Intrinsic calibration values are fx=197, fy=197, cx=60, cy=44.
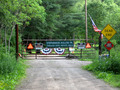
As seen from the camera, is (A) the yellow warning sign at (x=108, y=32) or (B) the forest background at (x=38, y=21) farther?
(A) the yellow warning sign at (x=108, y=32)

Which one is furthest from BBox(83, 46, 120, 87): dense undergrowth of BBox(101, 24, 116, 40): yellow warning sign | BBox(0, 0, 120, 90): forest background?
BBox(101, 24, 116, 40): yellow warning sign

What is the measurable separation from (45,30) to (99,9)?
11312 millimetres

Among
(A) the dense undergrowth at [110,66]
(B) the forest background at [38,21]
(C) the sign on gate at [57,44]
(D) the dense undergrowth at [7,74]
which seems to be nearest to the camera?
(D) the dense undergrowth at [7,74]

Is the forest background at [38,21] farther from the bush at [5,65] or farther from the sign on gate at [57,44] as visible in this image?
the sign on gate at [57,44]

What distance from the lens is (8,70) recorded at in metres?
10.6

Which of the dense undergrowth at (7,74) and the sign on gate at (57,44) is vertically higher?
the sign on gate at (57,44)

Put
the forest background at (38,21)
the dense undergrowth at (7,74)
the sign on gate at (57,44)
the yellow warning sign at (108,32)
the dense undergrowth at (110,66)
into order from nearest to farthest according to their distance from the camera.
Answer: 1. the dense undergrowth at (7,74)
2. the dense undergrowth at (110,66)
3. the forest background at (38,21)
4. the yellow warning sign at (108,32)
5. the sign on gate at (57,44)

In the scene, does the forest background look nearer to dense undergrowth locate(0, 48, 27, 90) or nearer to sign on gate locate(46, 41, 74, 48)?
dense undergrowth locate(0, 48, 27, 90)

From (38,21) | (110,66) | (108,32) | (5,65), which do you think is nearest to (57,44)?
(108,32)

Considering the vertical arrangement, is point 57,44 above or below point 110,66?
above

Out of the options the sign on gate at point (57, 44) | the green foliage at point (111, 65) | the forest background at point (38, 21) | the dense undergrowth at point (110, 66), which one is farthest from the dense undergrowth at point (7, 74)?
the sign on gate at point (57, 44)

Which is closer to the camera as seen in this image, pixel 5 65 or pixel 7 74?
pixel 7 74

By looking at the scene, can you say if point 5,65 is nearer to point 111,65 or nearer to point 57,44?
point 111,65

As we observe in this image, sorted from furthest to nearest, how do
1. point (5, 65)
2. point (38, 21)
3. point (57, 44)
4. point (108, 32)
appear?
point (38, 21), point (57, 44), point (108, 32), point (5, 65)
